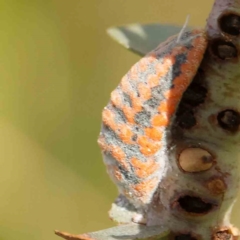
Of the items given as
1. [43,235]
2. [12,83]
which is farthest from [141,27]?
[12,83]

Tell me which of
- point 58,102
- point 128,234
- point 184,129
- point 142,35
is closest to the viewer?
point 128,234

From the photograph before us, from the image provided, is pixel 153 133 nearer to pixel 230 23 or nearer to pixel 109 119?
pixel 109 119

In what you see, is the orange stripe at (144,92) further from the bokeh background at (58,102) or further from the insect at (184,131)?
the bokeh background at (58,102)

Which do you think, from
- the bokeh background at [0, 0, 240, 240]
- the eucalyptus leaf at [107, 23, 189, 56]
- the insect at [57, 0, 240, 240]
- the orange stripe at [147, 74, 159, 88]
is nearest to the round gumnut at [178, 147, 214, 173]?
the insect at [57, 0, 240, 240]

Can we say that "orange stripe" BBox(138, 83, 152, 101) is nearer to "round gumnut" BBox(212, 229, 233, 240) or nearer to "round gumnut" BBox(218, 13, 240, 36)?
"round gumnut" BBox(218, 13, 240, 36)

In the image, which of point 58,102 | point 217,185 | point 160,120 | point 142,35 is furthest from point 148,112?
point 58,102

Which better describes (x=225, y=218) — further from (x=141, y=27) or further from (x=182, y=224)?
(x=141, y=27)
